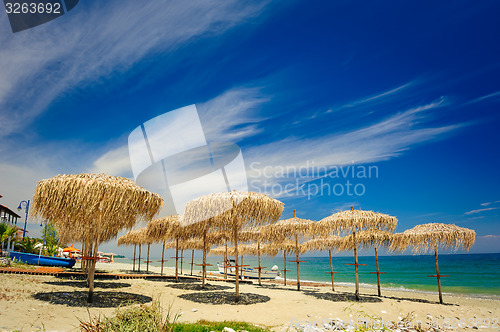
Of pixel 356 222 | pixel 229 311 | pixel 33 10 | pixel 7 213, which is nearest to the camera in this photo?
pixel 33 10

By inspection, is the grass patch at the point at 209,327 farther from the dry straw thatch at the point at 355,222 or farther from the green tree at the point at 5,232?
the green tree at the point at 5,232

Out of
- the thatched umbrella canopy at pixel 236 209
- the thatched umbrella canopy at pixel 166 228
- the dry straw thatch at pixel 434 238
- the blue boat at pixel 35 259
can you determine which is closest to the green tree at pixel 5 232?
the blue boat at pixel 35 259

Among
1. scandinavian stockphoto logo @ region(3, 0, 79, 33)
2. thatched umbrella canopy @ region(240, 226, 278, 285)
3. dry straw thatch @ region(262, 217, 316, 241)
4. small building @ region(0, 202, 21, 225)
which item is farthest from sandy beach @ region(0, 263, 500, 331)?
small building @ region(0, 202, 21, 225)

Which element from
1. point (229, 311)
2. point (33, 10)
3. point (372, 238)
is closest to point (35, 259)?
point (229, 311)

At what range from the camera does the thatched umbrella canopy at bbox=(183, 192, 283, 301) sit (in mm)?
8914

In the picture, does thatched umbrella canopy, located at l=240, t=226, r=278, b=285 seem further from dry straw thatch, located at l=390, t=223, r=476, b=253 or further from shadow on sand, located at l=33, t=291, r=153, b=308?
shadow on sand, located at l=33, t=291, r=153, b=308

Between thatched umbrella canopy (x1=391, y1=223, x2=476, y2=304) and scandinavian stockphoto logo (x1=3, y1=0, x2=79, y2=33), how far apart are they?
1313 cm

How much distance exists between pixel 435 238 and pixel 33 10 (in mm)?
14620

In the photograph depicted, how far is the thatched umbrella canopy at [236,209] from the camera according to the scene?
891cm

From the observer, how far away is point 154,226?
14477mm

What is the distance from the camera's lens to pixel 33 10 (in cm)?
557

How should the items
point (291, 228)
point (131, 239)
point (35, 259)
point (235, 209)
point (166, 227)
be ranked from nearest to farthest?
1. point (235, 209)
2. point (291, 228)
3. point (166, 227)
4. point (35, 259)
5. point (131, 239)

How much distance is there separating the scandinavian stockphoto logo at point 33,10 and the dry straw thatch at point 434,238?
517 inches

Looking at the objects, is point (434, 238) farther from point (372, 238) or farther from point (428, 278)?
point (428, 278)
